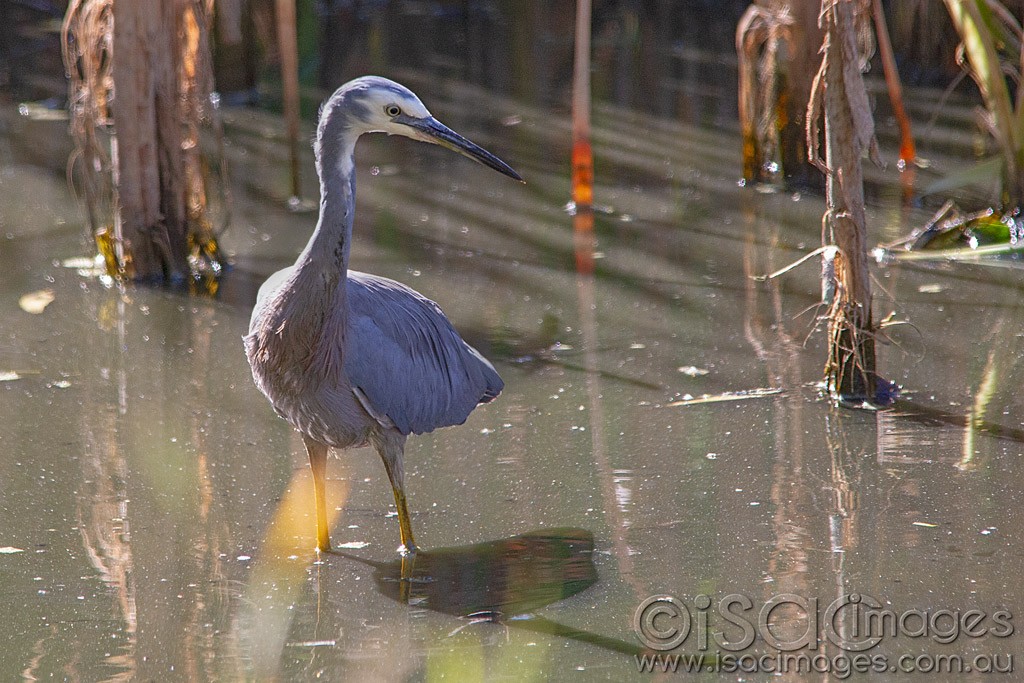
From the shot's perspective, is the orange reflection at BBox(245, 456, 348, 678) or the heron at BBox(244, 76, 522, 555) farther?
the heron at BBox(244, 76, 522, 555)

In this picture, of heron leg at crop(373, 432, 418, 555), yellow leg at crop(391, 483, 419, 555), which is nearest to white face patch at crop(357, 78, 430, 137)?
heron leg at crop(373, 432, 418, 555)

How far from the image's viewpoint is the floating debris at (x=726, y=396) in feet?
16.7

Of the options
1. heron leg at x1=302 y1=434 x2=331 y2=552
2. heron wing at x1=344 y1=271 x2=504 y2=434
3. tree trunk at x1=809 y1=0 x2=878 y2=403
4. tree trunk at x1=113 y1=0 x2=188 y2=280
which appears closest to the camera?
heron wing at x1=344 y1=271 x2=504 y2=434

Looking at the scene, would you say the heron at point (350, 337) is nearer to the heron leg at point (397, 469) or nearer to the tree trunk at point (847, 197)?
the heron leg at point (397, 469)

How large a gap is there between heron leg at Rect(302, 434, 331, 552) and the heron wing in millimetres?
313

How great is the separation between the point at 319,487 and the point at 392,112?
1.24 meters

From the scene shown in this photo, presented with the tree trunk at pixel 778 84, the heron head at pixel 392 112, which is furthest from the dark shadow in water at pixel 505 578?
the tree trunk at pixel 778 84

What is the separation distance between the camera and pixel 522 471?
4523 mm

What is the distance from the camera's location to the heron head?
11.6 ft

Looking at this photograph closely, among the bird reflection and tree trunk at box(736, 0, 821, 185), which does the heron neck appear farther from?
tree trunk at box(736, 0, 821, 185)

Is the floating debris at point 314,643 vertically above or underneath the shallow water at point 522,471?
underneath

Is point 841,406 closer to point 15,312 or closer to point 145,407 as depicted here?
point 145,407

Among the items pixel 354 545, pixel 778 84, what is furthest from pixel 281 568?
pixel 778 84

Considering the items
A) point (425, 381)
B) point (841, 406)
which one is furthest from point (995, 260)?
point (425, 381)
